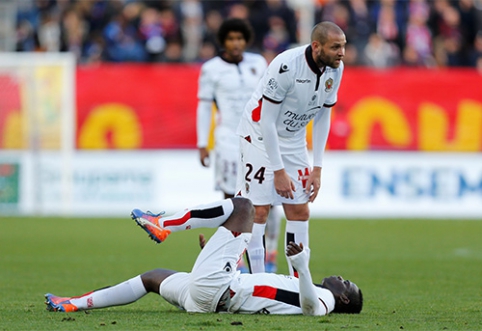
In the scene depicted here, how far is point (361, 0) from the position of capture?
875 inches

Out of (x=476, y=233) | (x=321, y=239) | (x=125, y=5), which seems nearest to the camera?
(x=321, y=239)

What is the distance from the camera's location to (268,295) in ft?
22.8

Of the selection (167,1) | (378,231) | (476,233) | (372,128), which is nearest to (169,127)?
(167,1)

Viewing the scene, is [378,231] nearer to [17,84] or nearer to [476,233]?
[476,233]

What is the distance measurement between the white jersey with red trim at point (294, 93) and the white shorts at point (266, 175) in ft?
0.26

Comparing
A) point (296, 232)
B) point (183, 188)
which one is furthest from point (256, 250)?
point (183, 188)

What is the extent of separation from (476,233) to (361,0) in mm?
7846

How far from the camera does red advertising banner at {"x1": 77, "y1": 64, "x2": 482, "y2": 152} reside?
21.0 m

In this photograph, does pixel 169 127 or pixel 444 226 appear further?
pixel 169 127

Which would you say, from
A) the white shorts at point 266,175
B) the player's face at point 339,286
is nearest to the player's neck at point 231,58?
the white shorts at point 266,175

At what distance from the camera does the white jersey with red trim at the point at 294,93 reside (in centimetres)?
790

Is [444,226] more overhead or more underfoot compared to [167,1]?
more underfoot

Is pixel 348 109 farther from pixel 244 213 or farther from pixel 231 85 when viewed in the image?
pixel 244 213

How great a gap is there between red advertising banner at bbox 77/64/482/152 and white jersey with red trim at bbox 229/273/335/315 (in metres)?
14.0
